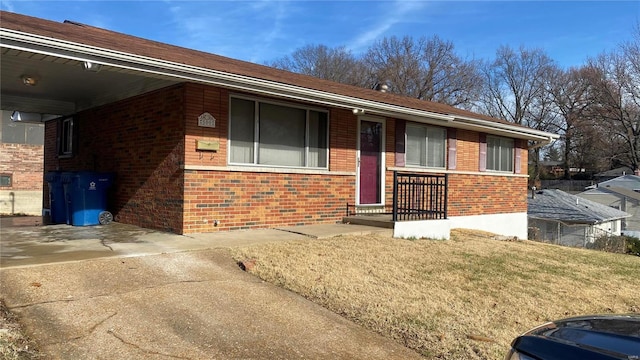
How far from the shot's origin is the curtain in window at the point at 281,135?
877 centimetres

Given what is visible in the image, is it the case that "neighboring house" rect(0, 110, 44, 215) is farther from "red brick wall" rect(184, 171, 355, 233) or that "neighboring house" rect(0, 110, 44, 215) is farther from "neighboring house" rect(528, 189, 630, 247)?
"neighboring house" rect(528, 189, 630, 247)

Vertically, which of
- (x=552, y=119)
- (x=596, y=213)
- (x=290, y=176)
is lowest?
(x=596, y=213)

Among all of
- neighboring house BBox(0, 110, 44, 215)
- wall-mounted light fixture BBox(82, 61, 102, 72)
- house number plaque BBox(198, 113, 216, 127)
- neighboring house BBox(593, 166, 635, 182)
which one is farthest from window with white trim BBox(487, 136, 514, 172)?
neighboring house BBox(593, 166, 635, 182)

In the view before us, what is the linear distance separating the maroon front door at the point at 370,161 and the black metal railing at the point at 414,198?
55cm

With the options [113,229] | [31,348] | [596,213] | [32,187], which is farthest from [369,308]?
[596,213]

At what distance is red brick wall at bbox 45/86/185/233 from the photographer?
7887 mm

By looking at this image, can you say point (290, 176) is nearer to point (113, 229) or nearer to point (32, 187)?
point (113, 229)

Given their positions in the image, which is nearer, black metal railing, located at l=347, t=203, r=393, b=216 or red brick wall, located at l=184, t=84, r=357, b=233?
red brick wall, located at l=184, t=84, r=357, b=233

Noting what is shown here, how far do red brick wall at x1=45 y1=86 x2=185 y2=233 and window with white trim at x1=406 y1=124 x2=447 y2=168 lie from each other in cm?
591

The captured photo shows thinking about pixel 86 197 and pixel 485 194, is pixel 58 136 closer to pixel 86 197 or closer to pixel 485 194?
pixel 86 197

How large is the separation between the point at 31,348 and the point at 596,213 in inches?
1028

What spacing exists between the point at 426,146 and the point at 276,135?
4.71 meters

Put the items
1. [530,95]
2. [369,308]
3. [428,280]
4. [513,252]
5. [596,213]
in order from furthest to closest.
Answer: [530,95] → [596,213] → [513,252] → [428,280] → [369,308]

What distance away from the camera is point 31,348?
128 inches
